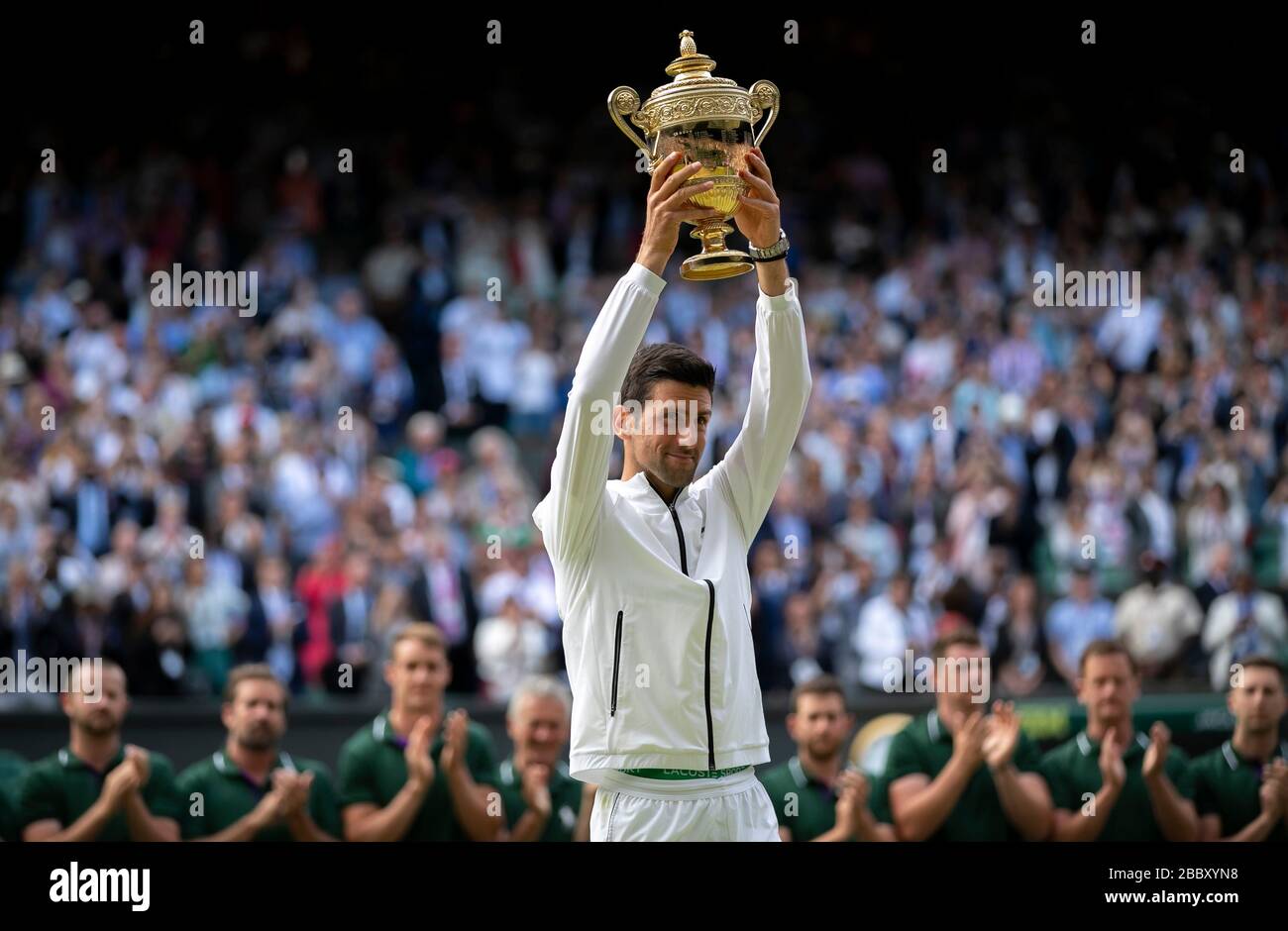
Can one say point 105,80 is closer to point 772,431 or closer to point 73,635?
point 73,635

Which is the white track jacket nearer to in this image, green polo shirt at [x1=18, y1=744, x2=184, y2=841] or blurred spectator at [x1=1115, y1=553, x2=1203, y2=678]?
green polo shirt at [x1=18, y1=744, x2=184, y2=841]

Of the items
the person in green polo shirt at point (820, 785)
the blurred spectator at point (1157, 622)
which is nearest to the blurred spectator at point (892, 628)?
the blurred spectator at point (1157, 622)

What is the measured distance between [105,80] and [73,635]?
5.67 m

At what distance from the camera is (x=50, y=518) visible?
10203 mm

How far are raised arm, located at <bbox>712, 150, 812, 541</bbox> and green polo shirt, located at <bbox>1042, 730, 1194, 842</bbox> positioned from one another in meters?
2.66

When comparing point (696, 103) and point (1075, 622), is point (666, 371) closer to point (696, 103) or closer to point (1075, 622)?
point (696, 103)

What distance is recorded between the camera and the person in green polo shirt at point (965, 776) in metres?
6.02

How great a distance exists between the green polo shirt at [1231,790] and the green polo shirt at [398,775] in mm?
2393

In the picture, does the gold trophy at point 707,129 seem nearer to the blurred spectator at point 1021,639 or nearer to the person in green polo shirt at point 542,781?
the person in green polo shirt at point 542,781

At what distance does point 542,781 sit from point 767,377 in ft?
8.14

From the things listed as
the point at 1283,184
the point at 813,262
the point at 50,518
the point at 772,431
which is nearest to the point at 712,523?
the point at 772,431

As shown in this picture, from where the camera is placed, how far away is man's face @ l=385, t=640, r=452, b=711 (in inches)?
240

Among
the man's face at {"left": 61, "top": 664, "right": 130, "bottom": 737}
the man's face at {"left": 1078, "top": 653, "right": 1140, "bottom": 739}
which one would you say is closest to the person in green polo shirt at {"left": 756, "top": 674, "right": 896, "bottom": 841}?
the man's face at {"left": 1078, "top": 653, "right": 1140, "bottom": 739}
